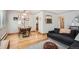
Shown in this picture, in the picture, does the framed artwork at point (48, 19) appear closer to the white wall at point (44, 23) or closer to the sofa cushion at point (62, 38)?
the white wall at point (44, 23)

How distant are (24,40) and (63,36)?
596 mm

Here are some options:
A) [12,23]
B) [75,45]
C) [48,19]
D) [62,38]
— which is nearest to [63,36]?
[62,38]

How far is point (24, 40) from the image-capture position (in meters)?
1.63

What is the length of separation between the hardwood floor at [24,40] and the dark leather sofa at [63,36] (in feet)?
0.41

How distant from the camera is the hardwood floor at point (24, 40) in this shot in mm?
1593

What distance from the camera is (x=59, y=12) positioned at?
5.29ft

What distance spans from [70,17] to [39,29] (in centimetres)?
50

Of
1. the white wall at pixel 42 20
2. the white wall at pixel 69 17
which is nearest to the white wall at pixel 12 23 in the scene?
the white wall at pixel 42 20
